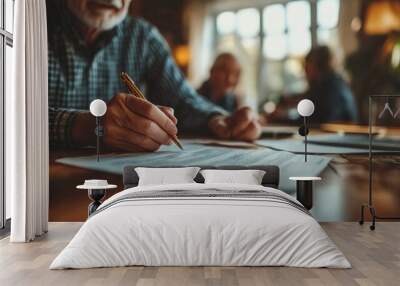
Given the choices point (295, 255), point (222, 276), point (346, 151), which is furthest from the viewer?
point (346, 151)

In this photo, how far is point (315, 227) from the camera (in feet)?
16.9

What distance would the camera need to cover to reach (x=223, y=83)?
328 inches

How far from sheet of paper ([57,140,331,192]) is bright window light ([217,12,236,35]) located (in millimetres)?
1605

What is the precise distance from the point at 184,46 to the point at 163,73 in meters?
0.47

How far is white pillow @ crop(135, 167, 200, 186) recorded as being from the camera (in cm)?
747

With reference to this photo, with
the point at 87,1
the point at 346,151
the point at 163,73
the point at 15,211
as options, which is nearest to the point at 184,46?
the point at 163,73

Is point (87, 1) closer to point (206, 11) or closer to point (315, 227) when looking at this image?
point (206, 11)

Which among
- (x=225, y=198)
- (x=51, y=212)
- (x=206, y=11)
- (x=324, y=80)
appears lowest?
(x=51, y=212)

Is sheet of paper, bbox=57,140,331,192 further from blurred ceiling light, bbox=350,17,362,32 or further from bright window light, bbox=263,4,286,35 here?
blurred ceiling light, bbox=350,17,362,32

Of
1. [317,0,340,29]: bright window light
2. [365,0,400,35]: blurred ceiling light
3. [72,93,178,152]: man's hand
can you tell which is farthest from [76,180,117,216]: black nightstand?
[365,0,400,35]: blurred ceiling light

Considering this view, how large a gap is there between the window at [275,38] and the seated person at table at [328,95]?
0.12m

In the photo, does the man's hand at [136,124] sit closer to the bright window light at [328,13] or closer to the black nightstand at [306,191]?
the black nightstand at [306,191]

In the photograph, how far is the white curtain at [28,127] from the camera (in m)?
6.46

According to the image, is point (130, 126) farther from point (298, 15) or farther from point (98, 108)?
point (298, 15)
